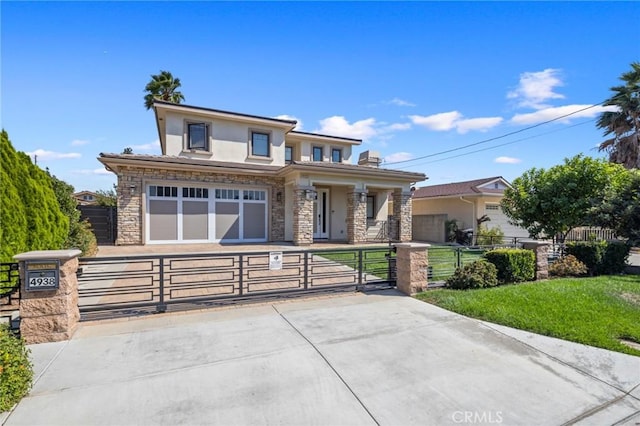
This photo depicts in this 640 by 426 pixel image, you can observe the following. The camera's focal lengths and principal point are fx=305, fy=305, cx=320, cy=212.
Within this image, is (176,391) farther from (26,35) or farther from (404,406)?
(26,35)

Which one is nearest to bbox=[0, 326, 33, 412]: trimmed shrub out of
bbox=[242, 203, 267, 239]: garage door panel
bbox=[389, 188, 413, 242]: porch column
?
bbox=[242, 203, 267, 239]: garage door panel

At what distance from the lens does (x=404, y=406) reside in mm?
2805

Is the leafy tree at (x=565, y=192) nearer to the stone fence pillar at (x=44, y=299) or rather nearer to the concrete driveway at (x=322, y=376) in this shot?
the concrete driveway at (x=322, y=376)

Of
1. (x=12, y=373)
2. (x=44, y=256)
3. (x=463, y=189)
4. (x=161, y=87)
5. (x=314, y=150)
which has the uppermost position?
(x=161, y=87)

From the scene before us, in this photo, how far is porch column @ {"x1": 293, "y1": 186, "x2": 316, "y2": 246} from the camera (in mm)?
14070

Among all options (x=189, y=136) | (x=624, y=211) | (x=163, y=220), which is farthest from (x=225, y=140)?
(x=624, y=211)

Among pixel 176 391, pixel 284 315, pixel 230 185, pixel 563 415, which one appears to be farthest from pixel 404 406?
pixel 230 185

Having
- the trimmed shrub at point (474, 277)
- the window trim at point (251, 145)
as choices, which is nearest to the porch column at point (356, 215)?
the window trim at point (251, 145)

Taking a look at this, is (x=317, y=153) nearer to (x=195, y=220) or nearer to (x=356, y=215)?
(x=356, y=215)

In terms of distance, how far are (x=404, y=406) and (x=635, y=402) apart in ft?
7.63

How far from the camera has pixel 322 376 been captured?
3301 mm

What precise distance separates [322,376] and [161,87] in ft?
98.7

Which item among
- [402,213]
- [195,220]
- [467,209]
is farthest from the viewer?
[467,209]

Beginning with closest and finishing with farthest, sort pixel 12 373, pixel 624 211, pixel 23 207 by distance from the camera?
pixel 12 373, pixel 23 207, pixel 624 211
